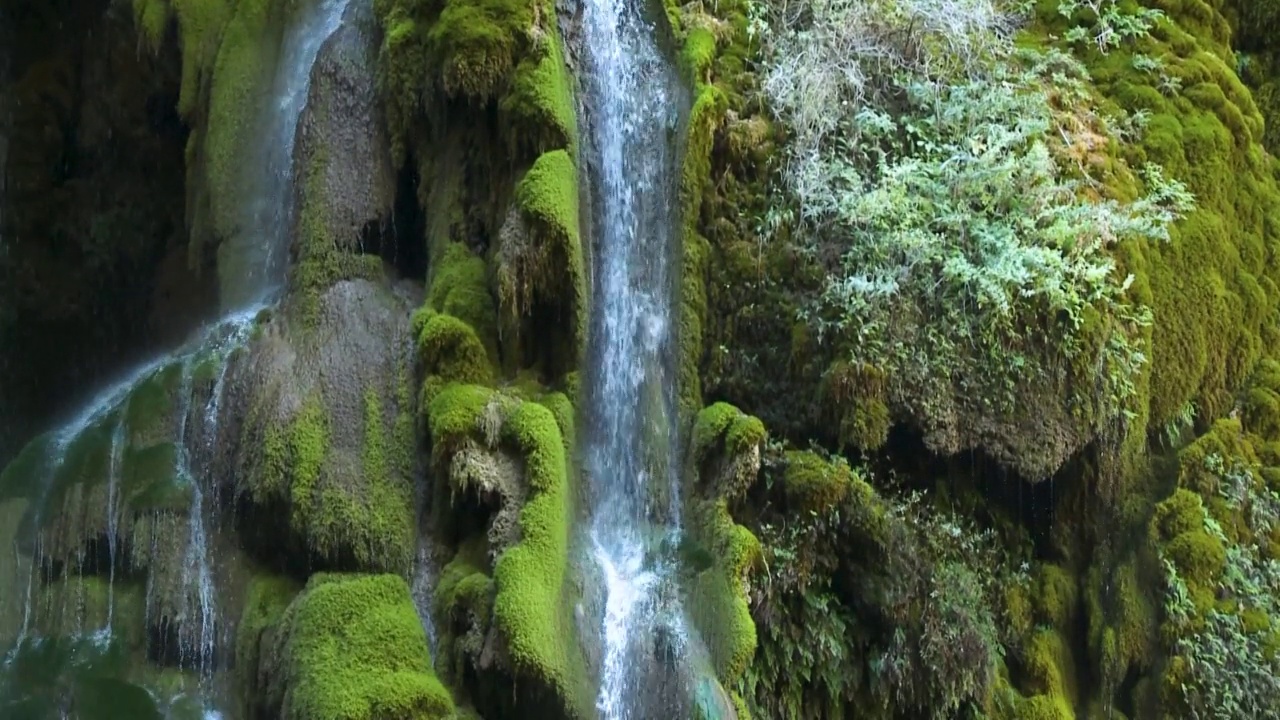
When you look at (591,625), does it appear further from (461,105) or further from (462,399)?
(461,105)

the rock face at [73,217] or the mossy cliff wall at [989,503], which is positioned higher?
the rock face at [73,217]

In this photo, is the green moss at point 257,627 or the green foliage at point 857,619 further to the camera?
the green foliage at point 857,619

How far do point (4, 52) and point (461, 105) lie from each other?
6.97 metres

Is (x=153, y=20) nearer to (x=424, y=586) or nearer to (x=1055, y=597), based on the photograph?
(x=424, y=586)

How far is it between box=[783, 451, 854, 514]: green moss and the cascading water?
11.8 ft

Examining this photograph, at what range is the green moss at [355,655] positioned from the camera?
6293mm

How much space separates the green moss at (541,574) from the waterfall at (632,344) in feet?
1.02

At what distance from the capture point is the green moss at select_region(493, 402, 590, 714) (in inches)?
250

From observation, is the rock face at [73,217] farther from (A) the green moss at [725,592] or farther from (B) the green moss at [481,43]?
(A) the green moss at [725,592]

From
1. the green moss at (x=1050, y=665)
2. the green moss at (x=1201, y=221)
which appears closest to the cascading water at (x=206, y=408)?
the green moss at (x=1050, y=665)

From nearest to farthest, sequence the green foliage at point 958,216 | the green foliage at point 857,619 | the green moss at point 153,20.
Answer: the green foliage at point 857,619, the green foliage at point 958,216, the green moss at point 153,20

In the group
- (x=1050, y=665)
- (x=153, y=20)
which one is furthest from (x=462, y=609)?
(x=153, y=20)

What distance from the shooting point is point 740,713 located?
6656 millimetres

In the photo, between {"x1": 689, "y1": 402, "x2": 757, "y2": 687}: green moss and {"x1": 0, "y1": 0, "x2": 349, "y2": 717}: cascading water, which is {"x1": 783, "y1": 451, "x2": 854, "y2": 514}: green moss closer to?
{"x1": 689, "y1": 402, "x2": 757, "y2": 687}: green moss
